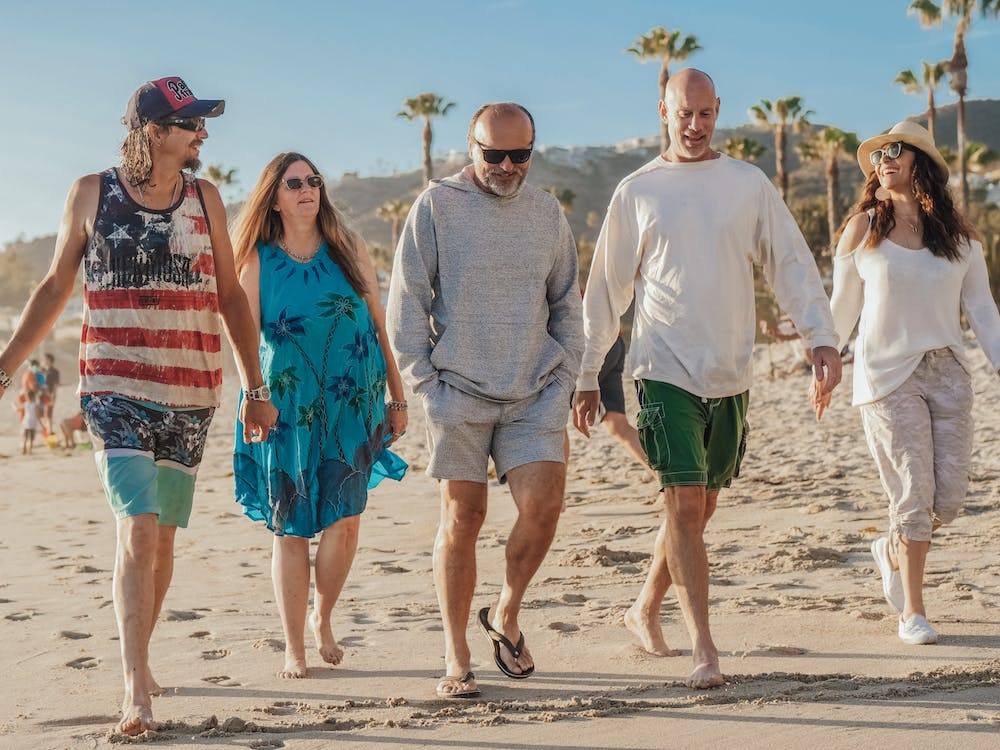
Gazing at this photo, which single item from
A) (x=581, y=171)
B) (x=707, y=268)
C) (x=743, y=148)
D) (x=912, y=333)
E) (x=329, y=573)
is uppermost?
(x=581, y=171)

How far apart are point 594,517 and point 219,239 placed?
5.18 metres

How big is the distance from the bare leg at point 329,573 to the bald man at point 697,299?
3.88ft

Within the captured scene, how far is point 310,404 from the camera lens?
16.2ft

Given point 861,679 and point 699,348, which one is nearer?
point 861,679

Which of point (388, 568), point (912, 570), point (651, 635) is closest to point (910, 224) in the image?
point (912, 570)

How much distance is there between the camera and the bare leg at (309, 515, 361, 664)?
16.4 feet

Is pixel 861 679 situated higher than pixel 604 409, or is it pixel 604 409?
pixel 604 409

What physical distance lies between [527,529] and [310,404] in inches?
41.6

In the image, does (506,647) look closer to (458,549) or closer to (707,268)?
(458,549)

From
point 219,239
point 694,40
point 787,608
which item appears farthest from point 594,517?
point 694,40

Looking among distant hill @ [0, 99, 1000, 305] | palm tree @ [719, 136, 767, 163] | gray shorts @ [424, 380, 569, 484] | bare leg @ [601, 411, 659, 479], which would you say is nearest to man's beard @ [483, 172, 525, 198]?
gray shorts @ [424, 380, 569, 484]

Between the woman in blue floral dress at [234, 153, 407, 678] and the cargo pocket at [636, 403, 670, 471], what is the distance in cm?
115

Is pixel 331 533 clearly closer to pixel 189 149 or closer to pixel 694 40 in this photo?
pixel 189 149

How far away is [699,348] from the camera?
15.1 ft
